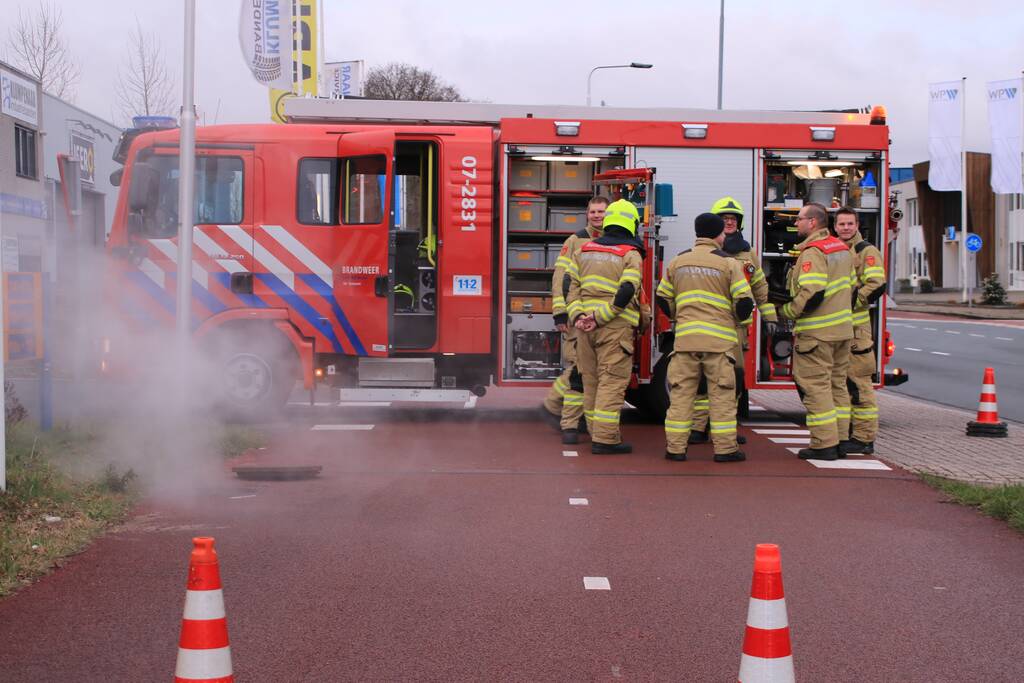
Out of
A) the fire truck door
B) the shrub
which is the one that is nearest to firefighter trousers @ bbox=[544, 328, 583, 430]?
the fire truck door

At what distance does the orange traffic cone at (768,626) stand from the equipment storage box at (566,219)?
8.44m

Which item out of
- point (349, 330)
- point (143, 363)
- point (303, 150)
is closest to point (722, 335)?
point (349, 330)

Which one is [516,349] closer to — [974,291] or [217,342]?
[217,342]

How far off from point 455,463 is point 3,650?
4776mm

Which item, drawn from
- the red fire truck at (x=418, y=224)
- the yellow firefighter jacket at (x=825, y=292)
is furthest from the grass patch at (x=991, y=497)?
the red fire truck at (x=418, y=224)

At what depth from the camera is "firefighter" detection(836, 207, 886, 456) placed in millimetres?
9562

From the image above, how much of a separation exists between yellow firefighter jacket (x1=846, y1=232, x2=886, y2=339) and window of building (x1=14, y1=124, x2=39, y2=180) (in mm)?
7966

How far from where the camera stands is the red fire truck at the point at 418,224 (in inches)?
431

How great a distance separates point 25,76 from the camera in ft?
30.3

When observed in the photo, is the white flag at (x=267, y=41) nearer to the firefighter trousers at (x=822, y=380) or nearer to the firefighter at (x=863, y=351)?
the firefighter at (x=863, y=351)

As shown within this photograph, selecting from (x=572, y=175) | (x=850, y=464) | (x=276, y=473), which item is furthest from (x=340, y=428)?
(x=850, y=464)

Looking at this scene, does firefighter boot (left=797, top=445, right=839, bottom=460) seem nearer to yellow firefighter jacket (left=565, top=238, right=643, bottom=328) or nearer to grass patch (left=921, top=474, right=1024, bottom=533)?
grass patch (left=921, top=474, right=1024, bottom=533)

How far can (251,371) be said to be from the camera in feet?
36.3

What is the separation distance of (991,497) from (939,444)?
119 inches
